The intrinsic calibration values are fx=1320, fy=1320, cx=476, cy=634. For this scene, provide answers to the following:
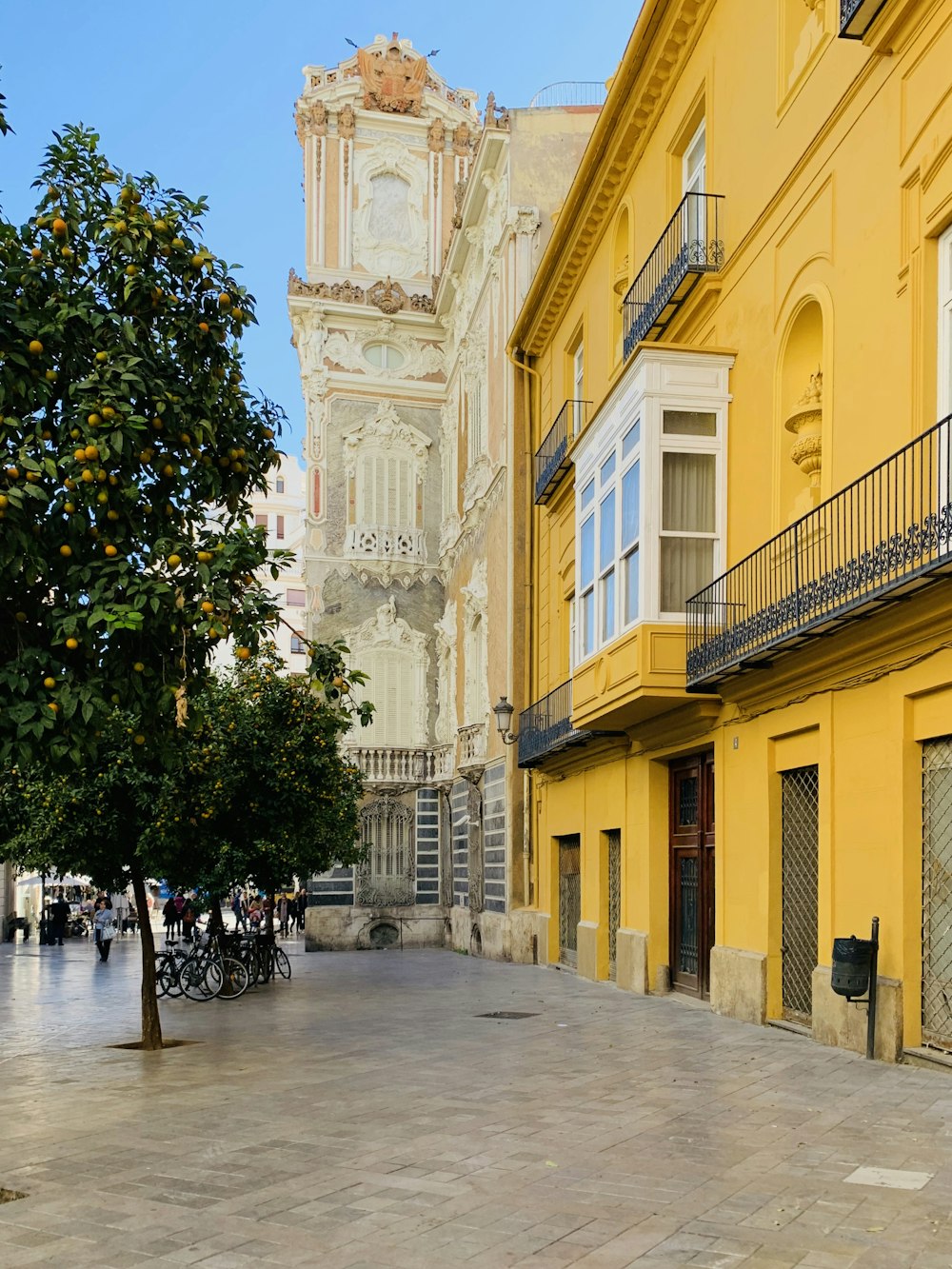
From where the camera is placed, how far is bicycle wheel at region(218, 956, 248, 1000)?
19.0 m

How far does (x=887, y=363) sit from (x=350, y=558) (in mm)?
23646

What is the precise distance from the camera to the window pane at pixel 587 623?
1684cm

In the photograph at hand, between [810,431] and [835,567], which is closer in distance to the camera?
[835,567]

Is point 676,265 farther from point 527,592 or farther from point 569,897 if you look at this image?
point 569,897

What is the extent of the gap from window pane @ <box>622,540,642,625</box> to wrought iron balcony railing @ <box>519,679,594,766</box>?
3.65 meters

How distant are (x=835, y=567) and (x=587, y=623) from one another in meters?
6.69

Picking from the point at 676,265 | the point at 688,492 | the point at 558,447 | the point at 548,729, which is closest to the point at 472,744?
the point at 548,729

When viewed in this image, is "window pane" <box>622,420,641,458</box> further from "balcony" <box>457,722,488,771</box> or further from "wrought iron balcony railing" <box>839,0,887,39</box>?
"balcony" <box>457,722,488,771</box>

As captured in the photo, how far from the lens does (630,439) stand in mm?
15031

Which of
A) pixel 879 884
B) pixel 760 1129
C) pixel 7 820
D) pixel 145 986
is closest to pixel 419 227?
pixel 7 820

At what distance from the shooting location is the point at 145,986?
13.6m

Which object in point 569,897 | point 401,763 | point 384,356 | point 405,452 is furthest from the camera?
point 384,356

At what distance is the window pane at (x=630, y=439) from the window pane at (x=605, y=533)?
2.66 feet

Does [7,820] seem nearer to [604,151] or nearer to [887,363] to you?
[604,151]
